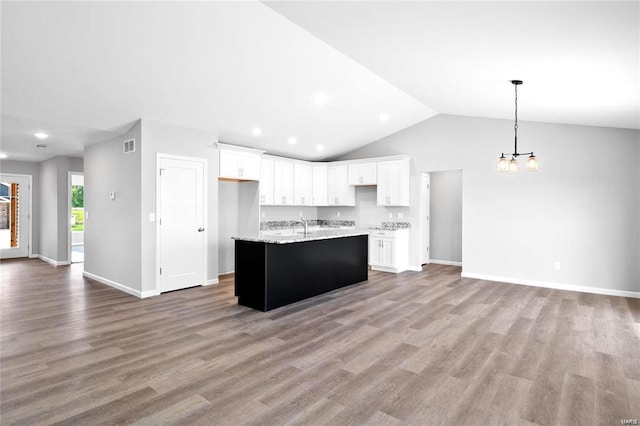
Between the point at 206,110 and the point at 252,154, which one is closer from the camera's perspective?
the point at 206,110

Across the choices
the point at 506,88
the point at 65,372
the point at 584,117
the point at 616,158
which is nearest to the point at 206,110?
the point at 65,372

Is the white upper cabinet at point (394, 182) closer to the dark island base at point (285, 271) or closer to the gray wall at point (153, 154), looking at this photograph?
the dark island base at point (285, 271)

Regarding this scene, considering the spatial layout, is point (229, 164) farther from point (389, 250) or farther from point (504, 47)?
point (504, 47)

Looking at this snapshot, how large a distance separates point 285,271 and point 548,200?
184 inches

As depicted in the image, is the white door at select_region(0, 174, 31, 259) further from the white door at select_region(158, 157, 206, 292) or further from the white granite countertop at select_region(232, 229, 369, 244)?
the white granite countertop at select_region(232, 229, 369, 244)

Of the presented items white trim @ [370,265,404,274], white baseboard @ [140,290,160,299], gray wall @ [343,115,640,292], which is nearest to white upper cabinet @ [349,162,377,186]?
gray wall @ [343,115,640,292]

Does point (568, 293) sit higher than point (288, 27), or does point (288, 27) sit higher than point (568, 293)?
point (288, 27)

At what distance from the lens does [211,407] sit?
7.92ft

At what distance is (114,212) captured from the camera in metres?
5.95

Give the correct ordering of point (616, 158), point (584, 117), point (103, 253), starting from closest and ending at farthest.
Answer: point (584, 117), point (616, 158), point (103, 253)

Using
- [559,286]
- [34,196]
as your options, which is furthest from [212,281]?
[34,196]

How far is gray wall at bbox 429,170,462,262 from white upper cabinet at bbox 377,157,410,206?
134cm

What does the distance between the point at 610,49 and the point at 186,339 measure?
14.9 feet

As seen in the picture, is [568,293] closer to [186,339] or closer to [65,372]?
[186,339]
